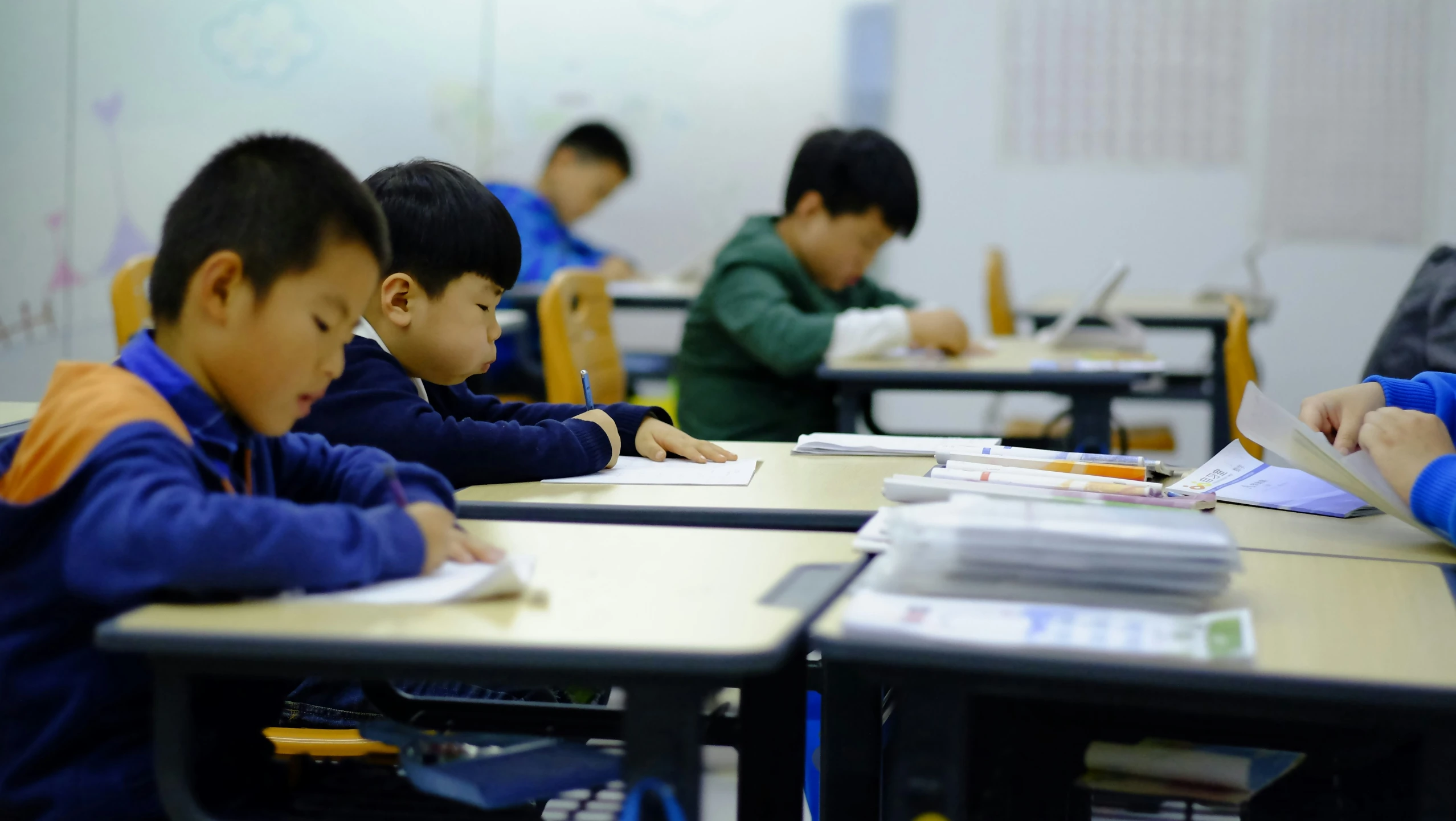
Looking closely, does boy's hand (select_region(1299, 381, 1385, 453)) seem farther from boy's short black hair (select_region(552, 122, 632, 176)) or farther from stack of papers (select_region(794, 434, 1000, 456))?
boy's short black hair (select_region(552, 122, 632, 176))

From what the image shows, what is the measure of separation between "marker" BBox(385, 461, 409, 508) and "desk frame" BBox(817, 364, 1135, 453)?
1333 mm

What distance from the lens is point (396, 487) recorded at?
0.95 metres

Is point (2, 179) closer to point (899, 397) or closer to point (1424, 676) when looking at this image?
point (899, 397)

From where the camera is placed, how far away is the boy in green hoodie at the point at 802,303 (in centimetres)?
245

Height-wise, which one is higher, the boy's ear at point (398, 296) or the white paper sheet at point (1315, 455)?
the boy's ear at point (398, 296)

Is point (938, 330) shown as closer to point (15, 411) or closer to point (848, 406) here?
point (848, 406)

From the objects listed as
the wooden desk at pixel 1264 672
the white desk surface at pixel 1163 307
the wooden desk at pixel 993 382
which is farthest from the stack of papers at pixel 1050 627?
the white desk surface at pixel 1163 307

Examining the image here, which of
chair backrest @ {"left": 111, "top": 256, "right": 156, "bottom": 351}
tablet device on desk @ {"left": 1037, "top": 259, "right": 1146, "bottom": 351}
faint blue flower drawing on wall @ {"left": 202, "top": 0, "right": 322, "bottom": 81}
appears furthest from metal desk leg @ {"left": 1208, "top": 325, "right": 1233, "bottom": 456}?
faint blue flower drawing on wall @ {"left": 202, "top": 0, "right": 322, "bottom": 81}

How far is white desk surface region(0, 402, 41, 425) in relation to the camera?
61.2 inches

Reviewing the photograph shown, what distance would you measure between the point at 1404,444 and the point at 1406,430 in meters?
0.02

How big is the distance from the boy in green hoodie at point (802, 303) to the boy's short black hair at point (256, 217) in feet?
4.84

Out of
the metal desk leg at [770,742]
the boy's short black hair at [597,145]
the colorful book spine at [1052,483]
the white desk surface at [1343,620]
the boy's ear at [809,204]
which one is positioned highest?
the boy's short black hair at [597,145]

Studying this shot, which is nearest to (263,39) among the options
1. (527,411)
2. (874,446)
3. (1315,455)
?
(527,411)

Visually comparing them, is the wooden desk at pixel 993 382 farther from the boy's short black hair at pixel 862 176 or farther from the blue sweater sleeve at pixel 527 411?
the blue sweater sleeve at pixel 527 411
